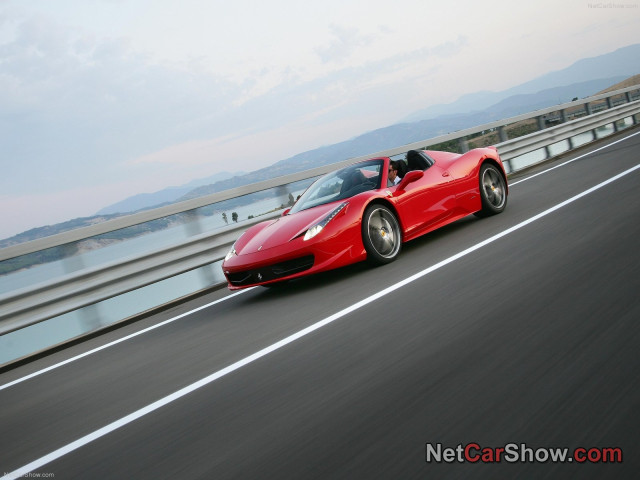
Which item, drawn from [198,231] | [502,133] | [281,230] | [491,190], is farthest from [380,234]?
[502,133]

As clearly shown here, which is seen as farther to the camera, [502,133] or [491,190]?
[502,133]

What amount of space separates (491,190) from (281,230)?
11.2 feet

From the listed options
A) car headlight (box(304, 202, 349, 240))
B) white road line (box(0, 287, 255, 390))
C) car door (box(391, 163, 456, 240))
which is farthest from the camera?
car door (box(391, 163, 456, 240))

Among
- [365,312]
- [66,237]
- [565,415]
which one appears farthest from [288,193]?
[565,415]

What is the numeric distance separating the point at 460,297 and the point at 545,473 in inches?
112

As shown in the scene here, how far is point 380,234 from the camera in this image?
24.7ft

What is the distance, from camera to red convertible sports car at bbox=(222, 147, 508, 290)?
699 centimetres

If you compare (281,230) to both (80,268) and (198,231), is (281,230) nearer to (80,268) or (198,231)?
(198,231)

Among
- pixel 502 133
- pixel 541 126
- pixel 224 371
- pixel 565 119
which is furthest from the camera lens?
pixel 565 119

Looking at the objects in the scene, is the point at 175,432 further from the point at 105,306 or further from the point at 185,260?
the point at 185,260

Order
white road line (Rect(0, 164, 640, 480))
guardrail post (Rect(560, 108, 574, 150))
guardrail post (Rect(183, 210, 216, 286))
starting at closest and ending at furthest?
white road line (Rect(0, 164, 640, 480))
guardrail post (Rect(183, 210, 216, 286))
guardrail post (Rect(560, 108, 574, 150))

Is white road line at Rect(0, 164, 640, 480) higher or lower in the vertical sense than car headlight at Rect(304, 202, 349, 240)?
lower
